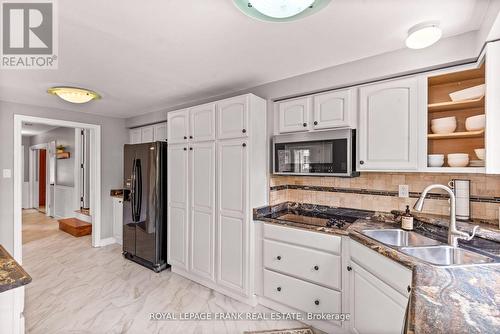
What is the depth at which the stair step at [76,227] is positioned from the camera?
15.5ft

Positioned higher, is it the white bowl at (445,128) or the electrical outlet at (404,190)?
the white bowl at (445,128)

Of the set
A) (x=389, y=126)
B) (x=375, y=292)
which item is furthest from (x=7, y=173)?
(x=389, y=126)

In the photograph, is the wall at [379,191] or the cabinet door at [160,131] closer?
the wall at [379,191]

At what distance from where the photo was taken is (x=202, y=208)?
2.75m

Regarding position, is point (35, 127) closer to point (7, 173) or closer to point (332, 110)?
point (7, 173)

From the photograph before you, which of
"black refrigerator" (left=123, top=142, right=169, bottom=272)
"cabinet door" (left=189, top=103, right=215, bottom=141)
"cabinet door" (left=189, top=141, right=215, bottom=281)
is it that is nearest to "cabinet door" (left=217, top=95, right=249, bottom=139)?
"cabinet door" (left=189, top=103, right=215, bottom=141)

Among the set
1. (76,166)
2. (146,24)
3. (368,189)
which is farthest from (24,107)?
(368,189)

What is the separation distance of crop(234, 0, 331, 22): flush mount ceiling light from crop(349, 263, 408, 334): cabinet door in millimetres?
1655

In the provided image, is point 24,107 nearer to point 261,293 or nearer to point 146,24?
point 146,24

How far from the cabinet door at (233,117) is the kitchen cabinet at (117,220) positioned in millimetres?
2739

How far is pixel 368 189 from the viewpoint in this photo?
7.78 feet

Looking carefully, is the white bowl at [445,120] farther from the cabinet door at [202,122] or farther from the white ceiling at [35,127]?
the white ceiling at [35,127]

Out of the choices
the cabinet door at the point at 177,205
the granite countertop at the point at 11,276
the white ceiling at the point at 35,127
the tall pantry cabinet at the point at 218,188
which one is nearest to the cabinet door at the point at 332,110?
the tall pantry cabinet at the point at 218,188

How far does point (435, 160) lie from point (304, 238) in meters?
1.17
